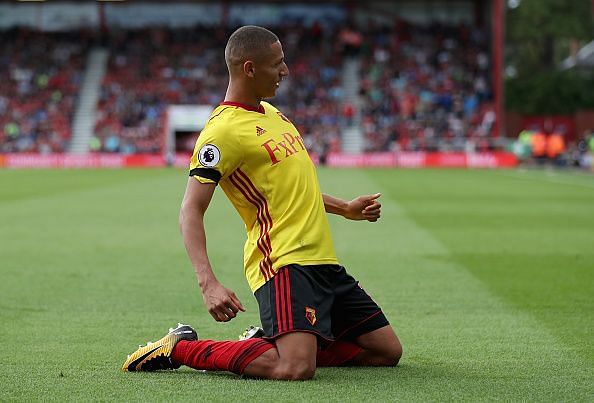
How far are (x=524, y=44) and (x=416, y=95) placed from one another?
29289mm

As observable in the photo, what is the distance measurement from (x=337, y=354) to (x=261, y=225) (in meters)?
0.99

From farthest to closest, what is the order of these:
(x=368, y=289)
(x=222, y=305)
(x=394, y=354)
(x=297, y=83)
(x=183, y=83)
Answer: (x=183, y=83)
(x=297, y=83)
(x=368, y=289)
(x=394, y=354)
(x=222, y=305)

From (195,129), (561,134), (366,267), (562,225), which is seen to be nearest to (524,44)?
(561,134)

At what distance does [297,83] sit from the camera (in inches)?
2308

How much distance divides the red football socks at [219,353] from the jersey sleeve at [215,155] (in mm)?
963

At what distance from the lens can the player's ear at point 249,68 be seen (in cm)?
590

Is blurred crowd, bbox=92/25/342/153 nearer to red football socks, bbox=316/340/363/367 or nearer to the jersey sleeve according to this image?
red football socks, bbox=316/340/363/367

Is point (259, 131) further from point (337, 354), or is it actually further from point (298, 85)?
point (298, 85)

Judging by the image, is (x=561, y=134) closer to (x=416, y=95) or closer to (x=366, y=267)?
(x=416, y=95)

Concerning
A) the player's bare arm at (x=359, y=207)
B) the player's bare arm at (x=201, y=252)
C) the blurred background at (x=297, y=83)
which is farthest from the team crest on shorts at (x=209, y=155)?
the blurred background at (x=297, y=83)

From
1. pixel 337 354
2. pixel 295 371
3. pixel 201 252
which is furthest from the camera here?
pixel 337 354

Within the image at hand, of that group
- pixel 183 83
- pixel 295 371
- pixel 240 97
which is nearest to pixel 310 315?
pixel 295 371

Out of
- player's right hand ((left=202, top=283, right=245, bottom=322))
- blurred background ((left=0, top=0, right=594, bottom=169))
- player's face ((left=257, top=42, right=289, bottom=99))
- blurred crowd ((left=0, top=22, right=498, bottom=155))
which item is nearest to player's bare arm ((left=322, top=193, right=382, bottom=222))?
player's face ((left=257, top=42, right=289, bottom=99))

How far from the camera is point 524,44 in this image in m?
83.5
